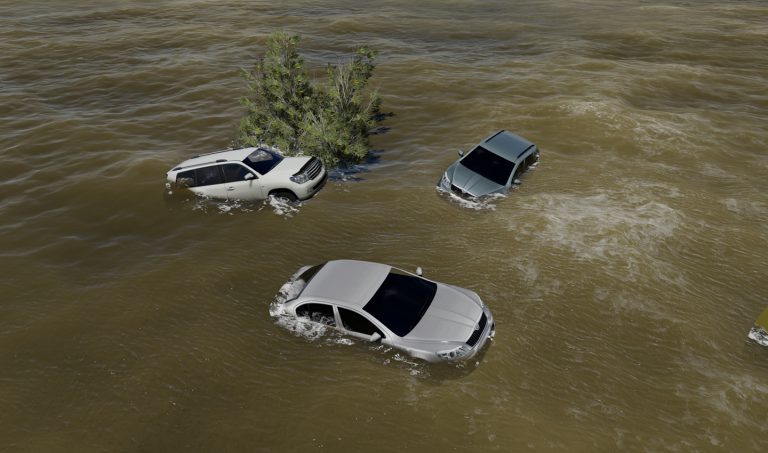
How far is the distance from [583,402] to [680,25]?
43464 mm

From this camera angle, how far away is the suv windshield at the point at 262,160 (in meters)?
14.2

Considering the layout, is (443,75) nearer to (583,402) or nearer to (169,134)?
(169,134)

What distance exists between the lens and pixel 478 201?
47.6 ft

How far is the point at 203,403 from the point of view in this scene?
805 cm

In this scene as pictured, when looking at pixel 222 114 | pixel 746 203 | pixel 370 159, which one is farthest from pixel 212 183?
pixel 746 203

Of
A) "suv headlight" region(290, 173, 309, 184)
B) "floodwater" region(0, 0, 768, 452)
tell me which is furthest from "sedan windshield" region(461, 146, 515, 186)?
"suv headlight" region(290, 173, 309, 184)

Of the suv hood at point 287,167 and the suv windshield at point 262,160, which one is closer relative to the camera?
the suv hood at point 287,167

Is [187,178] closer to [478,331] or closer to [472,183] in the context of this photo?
[472,183]

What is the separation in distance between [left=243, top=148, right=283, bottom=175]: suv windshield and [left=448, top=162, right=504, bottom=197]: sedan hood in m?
6.07

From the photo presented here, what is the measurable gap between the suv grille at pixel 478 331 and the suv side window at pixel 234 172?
9076mm

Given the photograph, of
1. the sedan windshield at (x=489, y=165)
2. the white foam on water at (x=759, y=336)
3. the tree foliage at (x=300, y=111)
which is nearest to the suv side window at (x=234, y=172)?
the tree foliage at (x=300, y=111)

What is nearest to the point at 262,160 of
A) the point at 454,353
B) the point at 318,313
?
the point at 318,313

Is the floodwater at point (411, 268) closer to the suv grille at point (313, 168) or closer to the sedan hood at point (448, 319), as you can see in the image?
the sedan hood at point (448, 319)

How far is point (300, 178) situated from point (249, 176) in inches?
65.0
